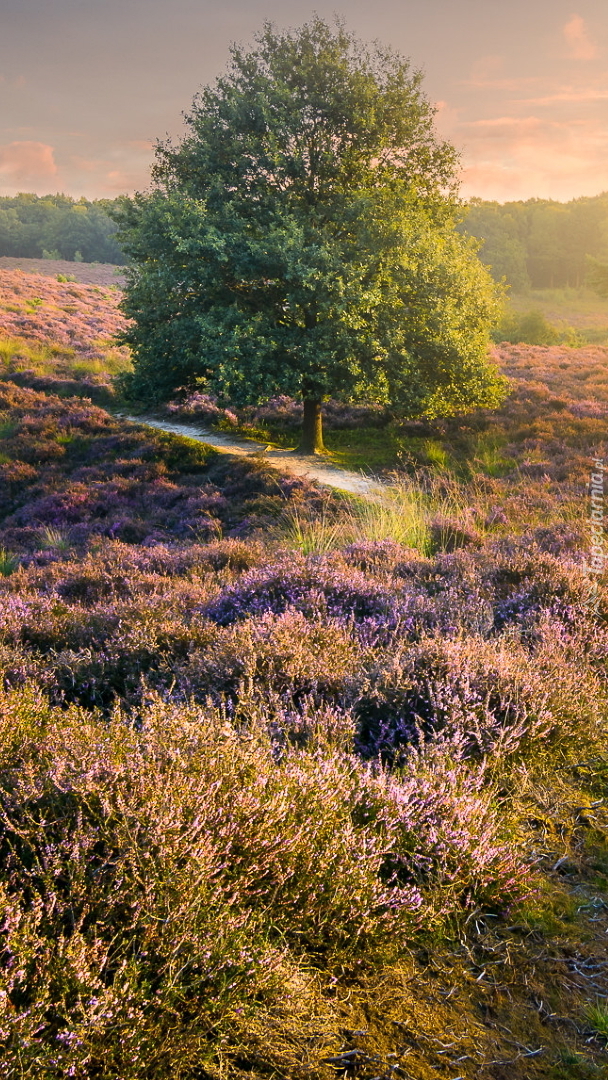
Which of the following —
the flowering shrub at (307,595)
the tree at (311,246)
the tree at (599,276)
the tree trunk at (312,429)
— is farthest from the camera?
the tree at (599,276)

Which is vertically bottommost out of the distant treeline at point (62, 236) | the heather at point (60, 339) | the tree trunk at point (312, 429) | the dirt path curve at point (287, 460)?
the dirt path curve at point (287, 460)

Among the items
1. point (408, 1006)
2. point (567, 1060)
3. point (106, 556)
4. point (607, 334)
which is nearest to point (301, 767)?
point (408, 1006)

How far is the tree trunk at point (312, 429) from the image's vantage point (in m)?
15.9

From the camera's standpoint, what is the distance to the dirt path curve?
42.6 ft

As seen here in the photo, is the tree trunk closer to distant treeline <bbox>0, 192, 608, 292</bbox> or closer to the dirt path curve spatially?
the dirt path curve

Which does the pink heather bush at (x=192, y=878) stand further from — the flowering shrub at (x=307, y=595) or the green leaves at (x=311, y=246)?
the green leaves at (x=311, y=246)

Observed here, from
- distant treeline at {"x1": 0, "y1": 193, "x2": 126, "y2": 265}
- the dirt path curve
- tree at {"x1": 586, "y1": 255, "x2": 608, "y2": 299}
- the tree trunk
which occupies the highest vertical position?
distant treeline at {"x1": 0, "y1": 193, "x2": 126, "y2": 265}

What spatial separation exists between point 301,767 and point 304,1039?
39.6 inches

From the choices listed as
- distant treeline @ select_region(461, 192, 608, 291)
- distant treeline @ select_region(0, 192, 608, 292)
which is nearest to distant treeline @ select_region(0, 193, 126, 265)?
distant treeline @ select_region(0, 192, 608, 292)

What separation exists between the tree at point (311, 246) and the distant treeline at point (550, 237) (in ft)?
247

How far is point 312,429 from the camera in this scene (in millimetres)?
15992

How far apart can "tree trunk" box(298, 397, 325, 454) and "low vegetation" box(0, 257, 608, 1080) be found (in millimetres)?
9347

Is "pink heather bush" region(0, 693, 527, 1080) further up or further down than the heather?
further down

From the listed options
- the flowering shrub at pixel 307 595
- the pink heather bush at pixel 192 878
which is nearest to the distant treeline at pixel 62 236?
the flowering shrub at pixel 307 595
